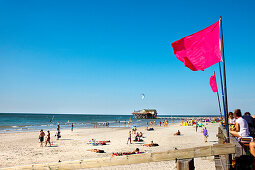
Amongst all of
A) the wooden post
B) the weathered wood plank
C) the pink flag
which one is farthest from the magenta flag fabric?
the pink flag

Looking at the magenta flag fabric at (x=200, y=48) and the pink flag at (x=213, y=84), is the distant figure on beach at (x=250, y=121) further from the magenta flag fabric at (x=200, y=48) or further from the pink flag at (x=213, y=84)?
the pink flag at (x=213, y=84)

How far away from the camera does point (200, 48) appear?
18.6ft

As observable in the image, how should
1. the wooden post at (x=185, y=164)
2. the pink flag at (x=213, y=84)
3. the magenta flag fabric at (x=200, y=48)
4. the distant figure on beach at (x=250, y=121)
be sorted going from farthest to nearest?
the pink flag at (x=213, y=84), the distant figure on beach at (x=250, y=121), the magenta flag fabric at (x=200, y=48), the wooden post at (x=185, y=164)

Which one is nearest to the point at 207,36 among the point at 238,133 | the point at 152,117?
the point at 238,133

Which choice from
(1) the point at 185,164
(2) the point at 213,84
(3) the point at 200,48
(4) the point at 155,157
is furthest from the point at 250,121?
(2) the point at 213,84

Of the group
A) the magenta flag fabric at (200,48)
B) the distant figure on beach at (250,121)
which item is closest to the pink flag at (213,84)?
the distant figure on beach at (250,121)

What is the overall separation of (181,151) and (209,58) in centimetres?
306

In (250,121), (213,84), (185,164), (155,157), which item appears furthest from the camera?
(213,84)

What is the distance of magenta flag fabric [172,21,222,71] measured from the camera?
5457 millimetres

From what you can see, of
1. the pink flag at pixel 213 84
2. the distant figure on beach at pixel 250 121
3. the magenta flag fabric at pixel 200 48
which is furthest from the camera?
the pink flag at pixel 213 84

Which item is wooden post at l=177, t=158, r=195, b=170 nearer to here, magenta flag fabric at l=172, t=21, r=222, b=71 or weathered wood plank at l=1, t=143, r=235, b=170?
weathered wood plank at l=1, t=143, r=235, b=170

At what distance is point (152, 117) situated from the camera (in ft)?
447

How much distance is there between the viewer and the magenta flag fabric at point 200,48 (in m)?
5.46

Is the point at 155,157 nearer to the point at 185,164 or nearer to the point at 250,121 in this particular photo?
the point at 185,164
